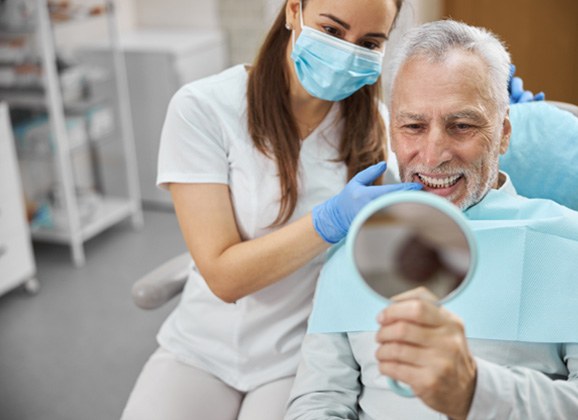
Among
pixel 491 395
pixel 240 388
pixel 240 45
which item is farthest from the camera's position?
pixel 240 45

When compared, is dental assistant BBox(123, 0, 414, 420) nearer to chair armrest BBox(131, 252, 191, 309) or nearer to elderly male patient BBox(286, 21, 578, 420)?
chair armrest BBox(131, 252, 191, 309)

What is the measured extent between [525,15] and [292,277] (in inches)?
118

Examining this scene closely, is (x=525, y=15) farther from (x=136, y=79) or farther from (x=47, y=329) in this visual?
(x=47, y=329)

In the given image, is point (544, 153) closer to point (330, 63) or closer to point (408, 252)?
point (330, 63)

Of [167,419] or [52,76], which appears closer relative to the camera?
[167,419]

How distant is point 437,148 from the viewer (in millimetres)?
1121

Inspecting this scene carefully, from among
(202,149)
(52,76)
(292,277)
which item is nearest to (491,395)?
(292,277)

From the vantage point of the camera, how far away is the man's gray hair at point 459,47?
1138mm

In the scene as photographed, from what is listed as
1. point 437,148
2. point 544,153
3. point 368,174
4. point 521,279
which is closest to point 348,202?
point 368,174

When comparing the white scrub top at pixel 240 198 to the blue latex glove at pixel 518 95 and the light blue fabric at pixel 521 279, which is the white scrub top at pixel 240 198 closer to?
the light blue fabric at pixel 521 279

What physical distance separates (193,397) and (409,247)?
2.86ft

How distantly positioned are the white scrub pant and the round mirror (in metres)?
0.78

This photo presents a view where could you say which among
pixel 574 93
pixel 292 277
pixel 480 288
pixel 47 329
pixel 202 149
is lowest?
pixel 47 329

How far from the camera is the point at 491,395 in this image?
83 cm
